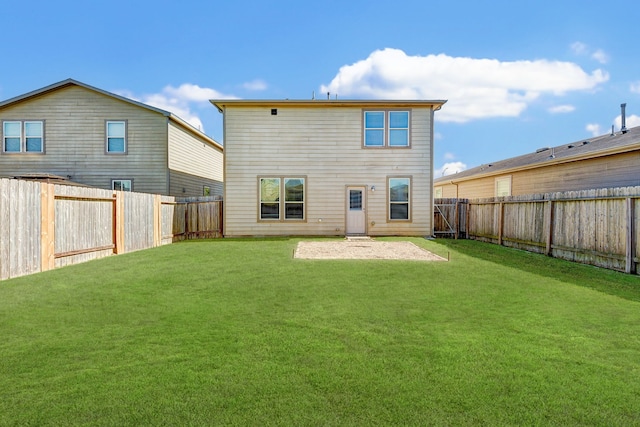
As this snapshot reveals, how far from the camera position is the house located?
14.6 metres

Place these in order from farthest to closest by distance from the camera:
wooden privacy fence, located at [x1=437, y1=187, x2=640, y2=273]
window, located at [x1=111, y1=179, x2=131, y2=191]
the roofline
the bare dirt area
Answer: window, located at [x1=111, y1=179, x2=131, y2=191] < the roofline < the bare dirt area < wooden privacy fence, located at [x1=437, y1=187, x2=640, y2=273]

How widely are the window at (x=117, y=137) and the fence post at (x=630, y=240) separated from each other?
1740cm

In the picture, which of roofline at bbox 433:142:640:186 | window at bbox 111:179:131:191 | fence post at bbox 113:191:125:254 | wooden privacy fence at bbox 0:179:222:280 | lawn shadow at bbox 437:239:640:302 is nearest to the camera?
lawn shadow at bbox 437:239:640:302

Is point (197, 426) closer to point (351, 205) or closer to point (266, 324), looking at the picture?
point (266, 324)

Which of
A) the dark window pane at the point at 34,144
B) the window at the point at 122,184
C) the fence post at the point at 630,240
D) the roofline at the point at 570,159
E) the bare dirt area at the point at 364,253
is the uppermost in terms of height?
the dark window pane at the point at 34,144

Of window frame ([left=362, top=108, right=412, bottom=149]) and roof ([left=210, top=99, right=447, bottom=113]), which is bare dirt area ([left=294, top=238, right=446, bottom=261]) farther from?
roof ([left=210, top=99, right=447, bottom=113])

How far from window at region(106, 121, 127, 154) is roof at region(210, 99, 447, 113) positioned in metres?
4.75

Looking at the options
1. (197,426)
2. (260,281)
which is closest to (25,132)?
(260,281)

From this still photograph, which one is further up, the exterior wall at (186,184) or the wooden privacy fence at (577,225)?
the exterior wall at (186,184)

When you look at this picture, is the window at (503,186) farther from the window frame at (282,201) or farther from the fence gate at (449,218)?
the window frame at (282,201)

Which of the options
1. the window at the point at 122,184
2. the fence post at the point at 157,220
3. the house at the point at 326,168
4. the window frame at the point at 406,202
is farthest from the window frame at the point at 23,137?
the window frame at the point at 406,202

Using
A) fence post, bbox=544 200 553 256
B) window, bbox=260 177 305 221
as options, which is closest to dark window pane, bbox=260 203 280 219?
window, bbox=260 177 305 221

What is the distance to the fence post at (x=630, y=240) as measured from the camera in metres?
7.09

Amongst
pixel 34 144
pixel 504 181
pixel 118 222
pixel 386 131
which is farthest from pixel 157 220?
pixel 504 181
